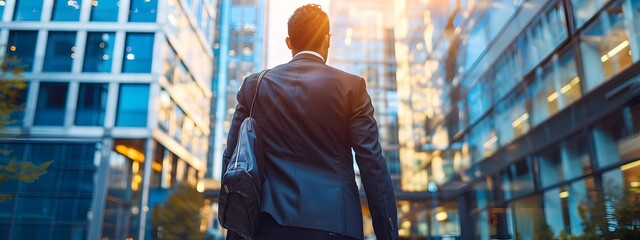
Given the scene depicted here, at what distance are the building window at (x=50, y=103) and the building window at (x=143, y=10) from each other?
88 centimetres

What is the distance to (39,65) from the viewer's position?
4379 mm

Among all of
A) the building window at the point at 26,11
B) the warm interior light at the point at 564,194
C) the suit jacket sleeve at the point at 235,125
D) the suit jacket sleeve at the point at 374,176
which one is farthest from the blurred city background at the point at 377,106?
the suit jacket sleeve at the point at 235,125

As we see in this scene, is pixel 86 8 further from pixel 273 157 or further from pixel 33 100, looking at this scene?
pixel 273 157

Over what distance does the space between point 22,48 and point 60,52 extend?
434 mm

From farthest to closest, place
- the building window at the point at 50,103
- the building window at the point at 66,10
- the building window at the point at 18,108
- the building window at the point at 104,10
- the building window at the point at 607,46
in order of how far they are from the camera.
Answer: the building window at the point at 607,46 < the building window at the point at 104,10 < the building window at the point at 66,10 < the building window at the point at 50,103 < the building window at the point at 18,108

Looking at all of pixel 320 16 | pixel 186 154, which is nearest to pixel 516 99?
pixel 186 154

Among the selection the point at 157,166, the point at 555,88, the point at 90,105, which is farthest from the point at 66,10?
the point at 555,88

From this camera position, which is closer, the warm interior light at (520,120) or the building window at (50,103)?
the building window at (50,103)

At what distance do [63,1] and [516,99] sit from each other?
9.77 m

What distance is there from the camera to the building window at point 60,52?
436 centimetres

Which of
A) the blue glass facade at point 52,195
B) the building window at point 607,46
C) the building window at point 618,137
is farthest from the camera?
the building window at point 607,46

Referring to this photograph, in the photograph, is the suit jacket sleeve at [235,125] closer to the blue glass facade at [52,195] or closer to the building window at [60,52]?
the blue glass facade at [52,195]

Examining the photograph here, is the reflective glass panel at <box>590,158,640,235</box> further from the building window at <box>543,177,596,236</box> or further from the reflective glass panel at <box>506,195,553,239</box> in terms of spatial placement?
the reflective glass panel at <box>506,195,553,239</box>

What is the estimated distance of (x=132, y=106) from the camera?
580cm
